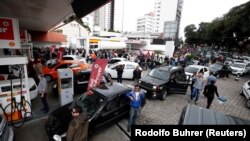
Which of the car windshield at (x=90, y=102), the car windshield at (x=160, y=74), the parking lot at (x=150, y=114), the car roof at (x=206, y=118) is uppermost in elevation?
the car roof at (x=206, y=118)

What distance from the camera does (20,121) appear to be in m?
5.78

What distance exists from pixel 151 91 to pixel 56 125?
518cm

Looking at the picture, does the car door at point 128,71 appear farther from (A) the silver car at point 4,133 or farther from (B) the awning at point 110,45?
(B) the awning at point 110,45

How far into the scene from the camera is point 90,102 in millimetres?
5273

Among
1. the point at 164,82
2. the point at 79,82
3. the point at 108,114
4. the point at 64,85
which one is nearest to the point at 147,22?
the point at 164,82

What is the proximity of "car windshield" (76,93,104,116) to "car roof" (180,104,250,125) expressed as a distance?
2814 millimetres

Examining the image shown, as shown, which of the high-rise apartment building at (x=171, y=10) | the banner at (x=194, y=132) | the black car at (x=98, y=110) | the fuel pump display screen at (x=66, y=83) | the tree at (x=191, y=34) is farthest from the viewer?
the high-rise apartment building at (x=171, y=10)

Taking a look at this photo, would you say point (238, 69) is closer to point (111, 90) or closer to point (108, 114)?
point (111, 90)

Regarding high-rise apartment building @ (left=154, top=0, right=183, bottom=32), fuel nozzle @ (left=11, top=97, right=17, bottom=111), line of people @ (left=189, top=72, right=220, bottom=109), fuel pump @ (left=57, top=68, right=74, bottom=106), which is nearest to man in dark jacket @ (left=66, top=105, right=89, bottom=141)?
fuel nozzle @ (left=11, top=97, right=17, bottom=111)

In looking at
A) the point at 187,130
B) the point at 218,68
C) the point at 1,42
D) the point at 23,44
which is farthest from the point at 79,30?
the point at 187,130

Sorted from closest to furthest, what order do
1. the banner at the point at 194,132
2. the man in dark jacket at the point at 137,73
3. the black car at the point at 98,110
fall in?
the banner at the point at 194,132 < the black car at the point at 98,110 < the man in dark jacket at the point at 137,73

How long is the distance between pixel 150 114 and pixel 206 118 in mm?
3737

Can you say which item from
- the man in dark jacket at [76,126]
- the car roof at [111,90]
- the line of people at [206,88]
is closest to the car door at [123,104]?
the car roof at [111,90]

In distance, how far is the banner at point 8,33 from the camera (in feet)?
16.7
